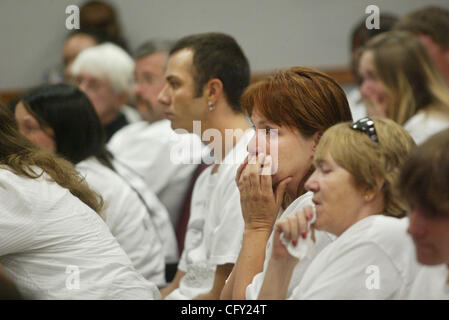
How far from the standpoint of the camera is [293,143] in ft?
5.50

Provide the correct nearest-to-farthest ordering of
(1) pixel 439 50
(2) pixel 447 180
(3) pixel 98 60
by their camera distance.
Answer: (2) pixel 447 180
(1) pixel 439 50
(3) pixel 98 60

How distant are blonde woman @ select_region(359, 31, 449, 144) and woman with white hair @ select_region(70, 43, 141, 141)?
1374 mm

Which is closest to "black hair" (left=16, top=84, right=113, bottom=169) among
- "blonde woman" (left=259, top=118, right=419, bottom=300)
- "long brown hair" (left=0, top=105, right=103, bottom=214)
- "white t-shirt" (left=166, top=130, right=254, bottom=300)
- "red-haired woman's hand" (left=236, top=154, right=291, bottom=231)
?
"white t-shirt" (left=166, top=130, right=254, bottom=300)

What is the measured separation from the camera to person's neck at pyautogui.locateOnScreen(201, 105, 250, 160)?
2.19 meters

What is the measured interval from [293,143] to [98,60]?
6.53 ft

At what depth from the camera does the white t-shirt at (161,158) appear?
2.98 m

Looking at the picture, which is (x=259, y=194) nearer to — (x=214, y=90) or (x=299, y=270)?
(x=299, y=270)

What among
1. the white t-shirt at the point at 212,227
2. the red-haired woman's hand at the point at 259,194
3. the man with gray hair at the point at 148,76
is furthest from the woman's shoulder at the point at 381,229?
A: the man with gray hair at the point at 148,76

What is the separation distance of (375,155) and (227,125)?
859mm

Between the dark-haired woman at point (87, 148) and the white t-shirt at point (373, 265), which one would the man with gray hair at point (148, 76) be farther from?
the white t-shirt at point (373, 265)

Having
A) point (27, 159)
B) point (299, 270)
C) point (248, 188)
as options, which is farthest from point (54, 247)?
point (299, 270)

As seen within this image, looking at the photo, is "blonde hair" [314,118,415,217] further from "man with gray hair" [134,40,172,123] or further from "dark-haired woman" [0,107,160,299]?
"man with gray hair" [134,40,172,123]
